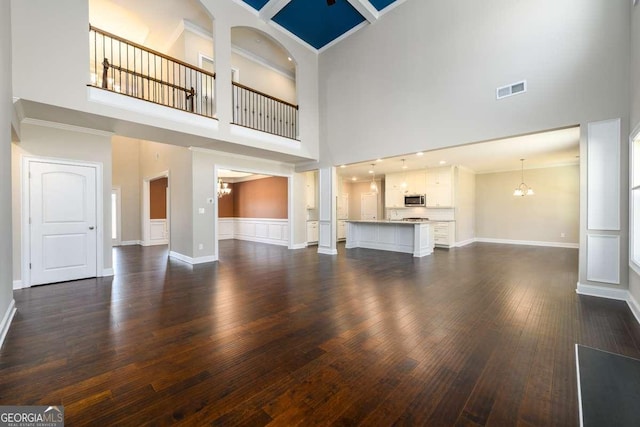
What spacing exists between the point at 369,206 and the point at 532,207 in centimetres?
570

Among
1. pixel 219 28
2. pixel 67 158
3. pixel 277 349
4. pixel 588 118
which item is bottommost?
pixel 277 349

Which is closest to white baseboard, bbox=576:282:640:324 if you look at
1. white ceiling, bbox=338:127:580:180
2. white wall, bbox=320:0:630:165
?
white wall, bbox=320:0:630:165

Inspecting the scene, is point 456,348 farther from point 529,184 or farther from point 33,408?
point 529,184

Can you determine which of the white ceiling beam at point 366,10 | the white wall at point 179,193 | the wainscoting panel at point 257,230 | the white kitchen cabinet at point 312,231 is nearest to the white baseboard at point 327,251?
the white kitchen cabinet at point 312,231

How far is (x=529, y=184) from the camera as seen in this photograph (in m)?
9.11

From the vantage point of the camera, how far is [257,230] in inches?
412

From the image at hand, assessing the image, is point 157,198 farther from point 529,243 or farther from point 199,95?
point 529,243

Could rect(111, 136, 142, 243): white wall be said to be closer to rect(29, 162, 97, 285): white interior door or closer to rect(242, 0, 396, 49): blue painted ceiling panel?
rect(29, 162, 97, 285): white interior door

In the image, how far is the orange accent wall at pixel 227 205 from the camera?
11.3 meters

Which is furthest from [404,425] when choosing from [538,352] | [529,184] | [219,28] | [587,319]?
[529,184]

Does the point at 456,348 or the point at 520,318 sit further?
the point at 520,318

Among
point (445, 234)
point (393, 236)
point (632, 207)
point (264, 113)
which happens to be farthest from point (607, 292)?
point (264, 113)

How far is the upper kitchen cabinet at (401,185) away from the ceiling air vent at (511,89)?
4808mm

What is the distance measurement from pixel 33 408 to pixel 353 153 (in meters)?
6.25
